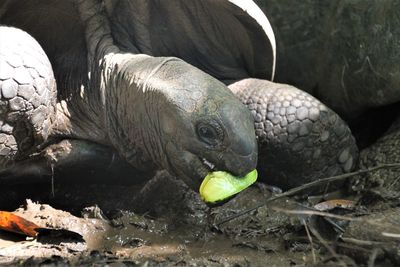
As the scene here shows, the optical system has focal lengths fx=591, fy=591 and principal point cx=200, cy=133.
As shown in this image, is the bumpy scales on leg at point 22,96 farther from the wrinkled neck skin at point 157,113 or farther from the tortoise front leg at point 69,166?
the wrinkled neck skin at point 157,113

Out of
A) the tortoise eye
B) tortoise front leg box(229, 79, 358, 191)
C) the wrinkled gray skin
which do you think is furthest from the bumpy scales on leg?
tortoise front leg box(229, 79, 358, 191)

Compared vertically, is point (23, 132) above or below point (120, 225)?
above

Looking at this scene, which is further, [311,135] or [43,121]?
[311,135]

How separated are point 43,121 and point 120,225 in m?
0.65

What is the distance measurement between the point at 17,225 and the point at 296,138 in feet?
4.94

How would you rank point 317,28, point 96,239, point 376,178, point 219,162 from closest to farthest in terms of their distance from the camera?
point 219,162, point 96,239, point 376,178, point 317,28

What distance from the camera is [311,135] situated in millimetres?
3230

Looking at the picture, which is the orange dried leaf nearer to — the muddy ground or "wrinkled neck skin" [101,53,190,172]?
the muddy ground

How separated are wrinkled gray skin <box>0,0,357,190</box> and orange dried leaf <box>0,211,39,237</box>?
306 mm

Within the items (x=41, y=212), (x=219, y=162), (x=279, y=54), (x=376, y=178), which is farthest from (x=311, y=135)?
(x=41, y=212)

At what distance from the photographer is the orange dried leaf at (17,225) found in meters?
2.71

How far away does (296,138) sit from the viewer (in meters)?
3.22

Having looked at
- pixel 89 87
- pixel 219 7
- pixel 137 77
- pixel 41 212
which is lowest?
pixel 41 212

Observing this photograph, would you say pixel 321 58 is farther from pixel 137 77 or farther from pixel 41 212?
pixel 41 212
